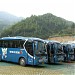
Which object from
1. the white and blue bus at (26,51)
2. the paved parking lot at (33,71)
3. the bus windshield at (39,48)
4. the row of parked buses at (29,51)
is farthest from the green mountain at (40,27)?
the paved parking lot at (33,71)

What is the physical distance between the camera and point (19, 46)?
20.3m

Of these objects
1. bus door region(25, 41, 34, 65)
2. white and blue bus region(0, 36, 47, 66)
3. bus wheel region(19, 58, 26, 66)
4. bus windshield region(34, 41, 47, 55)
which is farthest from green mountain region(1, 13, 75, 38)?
bus door region(25, 41, 34, 65)

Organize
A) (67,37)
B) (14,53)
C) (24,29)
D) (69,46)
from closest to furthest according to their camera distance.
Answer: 1. (14,53)
2. (69,46)
3. (67,37)
4. (24,29)

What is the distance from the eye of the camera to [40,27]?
62812mm

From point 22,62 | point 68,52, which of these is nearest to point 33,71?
point 22,62

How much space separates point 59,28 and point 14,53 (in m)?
47.5

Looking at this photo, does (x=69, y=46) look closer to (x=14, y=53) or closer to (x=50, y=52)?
(x=50, y=52)

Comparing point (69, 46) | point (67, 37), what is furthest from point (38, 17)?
point (69, 46)

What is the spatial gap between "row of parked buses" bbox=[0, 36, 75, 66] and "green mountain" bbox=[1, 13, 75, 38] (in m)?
36.6

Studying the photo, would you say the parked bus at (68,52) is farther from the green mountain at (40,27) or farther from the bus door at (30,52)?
the green mountain at (40,27)

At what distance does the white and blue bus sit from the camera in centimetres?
1902

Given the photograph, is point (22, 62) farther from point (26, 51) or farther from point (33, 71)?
point (33, 71)

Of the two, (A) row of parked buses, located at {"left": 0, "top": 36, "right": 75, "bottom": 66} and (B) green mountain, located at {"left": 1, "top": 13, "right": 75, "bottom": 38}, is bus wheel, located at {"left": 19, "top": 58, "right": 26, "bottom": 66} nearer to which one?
(A) row of parked buses, located at {"left": 0, "top": 36, "right": 75, "bottom": 66}

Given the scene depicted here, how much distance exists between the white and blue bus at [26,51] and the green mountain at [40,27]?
37.5 metres
